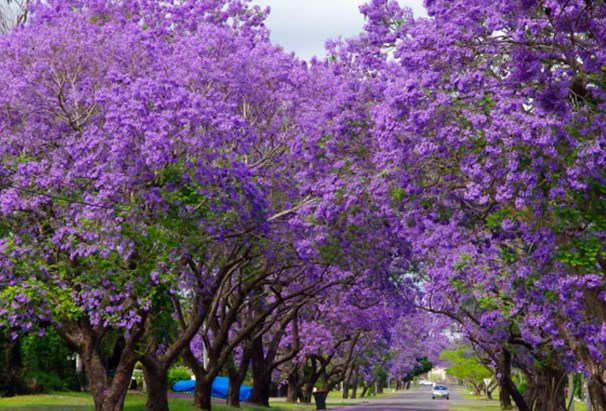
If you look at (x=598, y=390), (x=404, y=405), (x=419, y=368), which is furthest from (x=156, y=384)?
(x=419, y=368)

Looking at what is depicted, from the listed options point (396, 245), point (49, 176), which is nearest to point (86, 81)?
point (49, 176)

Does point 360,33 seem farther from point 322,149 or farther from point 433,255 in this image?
point 433,255

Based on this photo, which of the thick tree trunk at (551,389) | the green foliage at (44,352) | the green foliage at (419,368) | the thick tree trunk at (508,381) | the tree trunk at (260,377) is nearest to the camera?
the thick tree trunk at (551,389)

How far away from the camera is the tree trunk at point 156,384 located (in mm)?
25672

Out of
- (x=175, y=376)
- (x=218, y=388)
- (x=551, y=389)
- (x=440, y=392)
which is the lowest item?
(x=551, y=389)

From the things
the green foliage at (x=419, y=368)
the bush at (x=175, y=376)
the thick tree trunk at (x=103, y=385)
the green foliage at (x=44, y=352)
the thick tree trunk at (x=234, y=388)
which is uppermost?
the green foliage at (x=419, y=368)

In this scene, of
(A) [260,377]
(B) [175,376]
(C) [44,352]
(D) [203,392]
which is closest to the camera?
(D) [203,392]

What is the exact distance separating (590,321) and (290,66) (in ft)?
33.6

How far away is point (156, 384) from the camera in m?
26.1

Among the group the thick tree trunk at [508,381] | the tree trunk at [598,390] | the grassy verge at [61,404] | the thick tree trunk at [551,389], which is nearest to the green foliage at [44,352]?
the grassy verge at [61,404]

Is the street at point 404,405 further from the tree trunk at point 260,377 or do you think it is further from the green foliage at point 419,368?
the green foliage at point 419,368

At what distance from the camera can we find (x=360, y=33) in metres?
20.5

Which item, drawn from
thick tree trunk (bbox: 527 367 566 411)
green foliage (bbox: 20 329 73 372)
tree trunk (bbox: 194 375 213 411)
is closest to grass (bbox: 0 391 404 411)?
tree trunk (bbox: 194 375 213 411)

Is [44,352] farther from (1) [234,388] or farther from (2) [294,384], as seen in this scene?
(2) [294,384]
